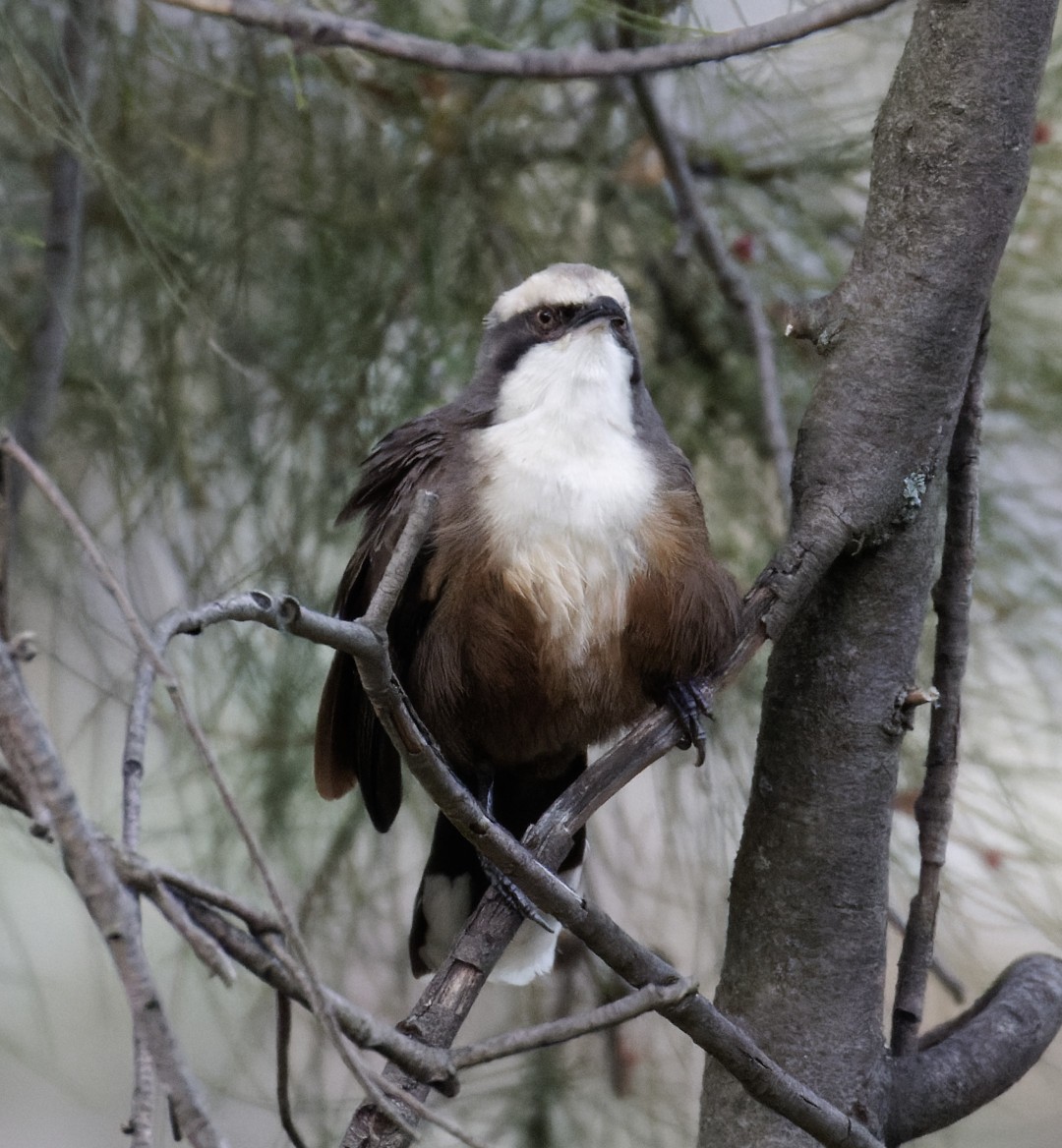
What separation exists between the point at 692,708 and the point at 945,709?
305 mm

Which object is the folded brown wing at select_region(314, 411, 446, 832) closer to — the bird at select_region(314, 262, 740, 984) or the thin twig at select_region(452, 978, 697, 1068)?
the bird at select_region(314, 262, 740, 984)

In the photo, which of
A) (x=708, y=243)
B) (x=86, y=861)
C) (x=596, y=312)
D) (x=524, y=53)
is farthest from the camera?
(x=708, y=243)

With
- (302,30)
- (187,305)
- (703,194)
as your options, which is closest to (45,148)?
(187,305)

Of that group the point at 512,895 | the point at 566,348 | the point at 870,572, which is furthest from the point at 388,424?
the point at 512,895

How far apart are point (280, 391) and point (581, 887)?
880 mm

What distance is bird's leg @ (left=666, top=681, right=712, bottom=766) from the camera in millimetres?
1572

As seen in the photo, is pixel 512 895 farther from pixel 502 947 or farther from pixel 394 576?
pixel 394 576

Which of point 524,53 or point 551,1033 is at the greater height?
point 524,53

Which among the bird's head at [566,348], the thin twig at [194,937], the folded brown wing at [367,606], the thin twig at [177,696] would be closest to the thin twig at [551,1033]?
the thin twig at [177,696]

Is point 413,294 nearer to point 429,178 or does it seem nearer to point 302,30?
point 429,178

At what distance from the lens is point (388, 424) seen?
7.30ft

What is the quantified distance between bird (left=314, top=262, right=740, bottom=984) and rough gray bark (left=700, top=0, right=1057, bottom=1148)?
5.4 inches

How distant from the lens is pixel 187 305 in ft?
6.49

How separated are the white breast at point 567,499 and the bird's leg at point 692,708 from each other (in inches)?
4.0
